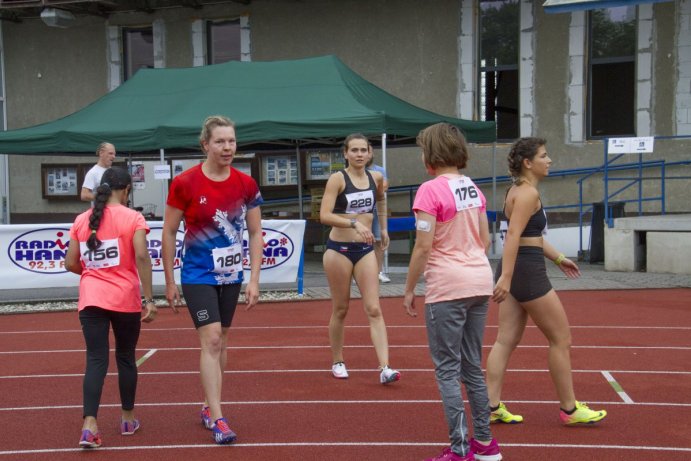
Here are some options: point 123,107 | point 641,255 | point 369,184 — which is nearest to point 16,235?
point 123,107

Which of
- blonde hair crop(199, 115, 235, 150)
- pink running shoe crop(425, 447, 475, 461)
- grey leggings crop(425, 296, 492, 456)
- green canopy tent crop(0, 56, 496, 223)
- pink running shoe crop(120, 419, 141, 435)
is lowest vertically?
pink running shoe crop(120, 419, 141, 435)

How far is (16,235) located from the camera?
1121cm

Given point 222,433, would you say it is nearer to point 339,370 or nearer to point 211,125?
point 211,125

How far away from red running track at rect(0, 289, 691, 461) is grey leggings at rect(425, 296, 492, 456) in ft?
1.48

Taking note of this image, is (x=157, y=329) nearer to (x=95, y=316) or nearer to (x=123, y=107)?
(x=95, y=316)

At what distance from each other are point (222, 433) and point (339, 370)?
1.93 m

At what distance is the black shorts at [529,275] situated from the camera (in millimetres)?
5281

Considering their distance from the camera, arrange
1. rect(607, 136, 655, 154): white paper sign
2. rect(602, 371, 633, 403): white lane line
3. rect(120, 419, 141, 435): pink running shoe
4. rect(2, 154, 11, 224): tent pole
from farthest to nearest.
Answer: rect(2, 154, 11, 224): tent pole
rect(607, 136, 655, 154): white paper sign
rect(602, 371, 633, 403): white lane line
rect(120, 419, 141, 435): pink running shoe

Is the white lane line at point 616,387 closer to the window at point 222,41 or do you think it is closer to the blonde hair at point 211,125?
the blonde hair at point 211,125

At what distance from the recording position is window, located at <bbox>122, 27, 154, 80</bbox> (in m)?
20.8

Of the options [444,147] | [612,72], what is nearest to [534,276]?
[444,147]

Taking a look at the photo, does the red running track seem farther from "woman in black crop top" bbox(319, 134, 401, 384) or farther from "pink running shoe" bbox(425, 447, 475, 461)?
"woman in black crop top" bbox(319, 134, 401, 384)

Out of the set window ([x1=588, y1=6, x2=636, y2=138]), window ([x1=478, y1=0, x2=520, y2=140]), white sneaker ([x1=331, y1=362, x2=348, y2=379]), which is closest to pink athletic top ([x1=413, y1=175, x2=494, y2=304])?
white sneaker ([x1=331, y1=362, x2=348, y2=379])

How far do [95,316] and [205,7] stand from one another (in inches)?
632
